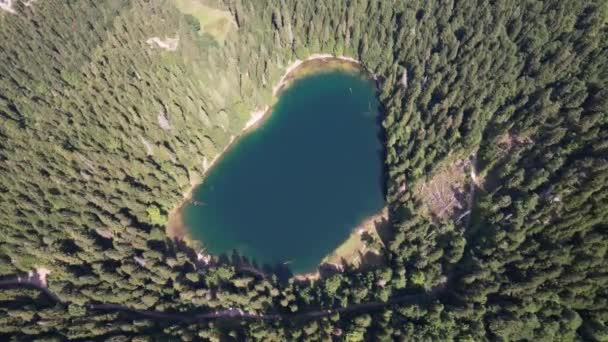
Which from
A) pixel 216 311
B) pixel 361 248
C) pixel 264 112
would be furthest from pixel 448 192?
pixel 216 311

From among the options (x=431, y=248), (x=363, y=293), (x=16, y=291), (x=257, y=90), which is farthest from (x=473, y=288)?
(x=16, y=291)

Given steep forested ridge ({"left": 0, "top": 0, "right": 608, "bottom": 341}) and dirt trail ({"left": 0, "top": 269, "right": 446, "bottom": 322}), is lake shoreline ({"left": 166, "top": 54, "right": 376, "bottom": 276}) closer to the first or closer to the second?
steep forested ridge ({"left": 0, "top": 0, "right": 608, "bottom": 341})

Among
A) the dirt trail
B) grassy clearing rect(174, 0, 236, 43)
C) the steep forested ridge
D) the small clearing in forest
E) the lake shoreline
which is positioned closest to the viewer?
the steep forested ridge

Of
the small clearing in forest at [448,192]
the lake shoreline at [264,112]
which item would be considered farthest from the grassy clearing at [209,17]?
Answer: the small clearing in forest at [448,192]

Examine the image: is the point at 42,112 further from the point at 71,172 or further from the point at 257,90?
the point at 257,90

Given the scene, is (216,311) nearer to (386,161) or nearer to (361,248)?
(361,248)

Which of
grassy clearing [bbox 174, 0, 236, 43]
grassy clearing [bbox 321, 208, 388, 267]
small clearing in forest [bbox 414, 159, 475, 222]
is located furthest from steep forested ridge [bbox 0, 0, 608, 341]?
grassy clearing [bbox 321, 208, 388, 267]
